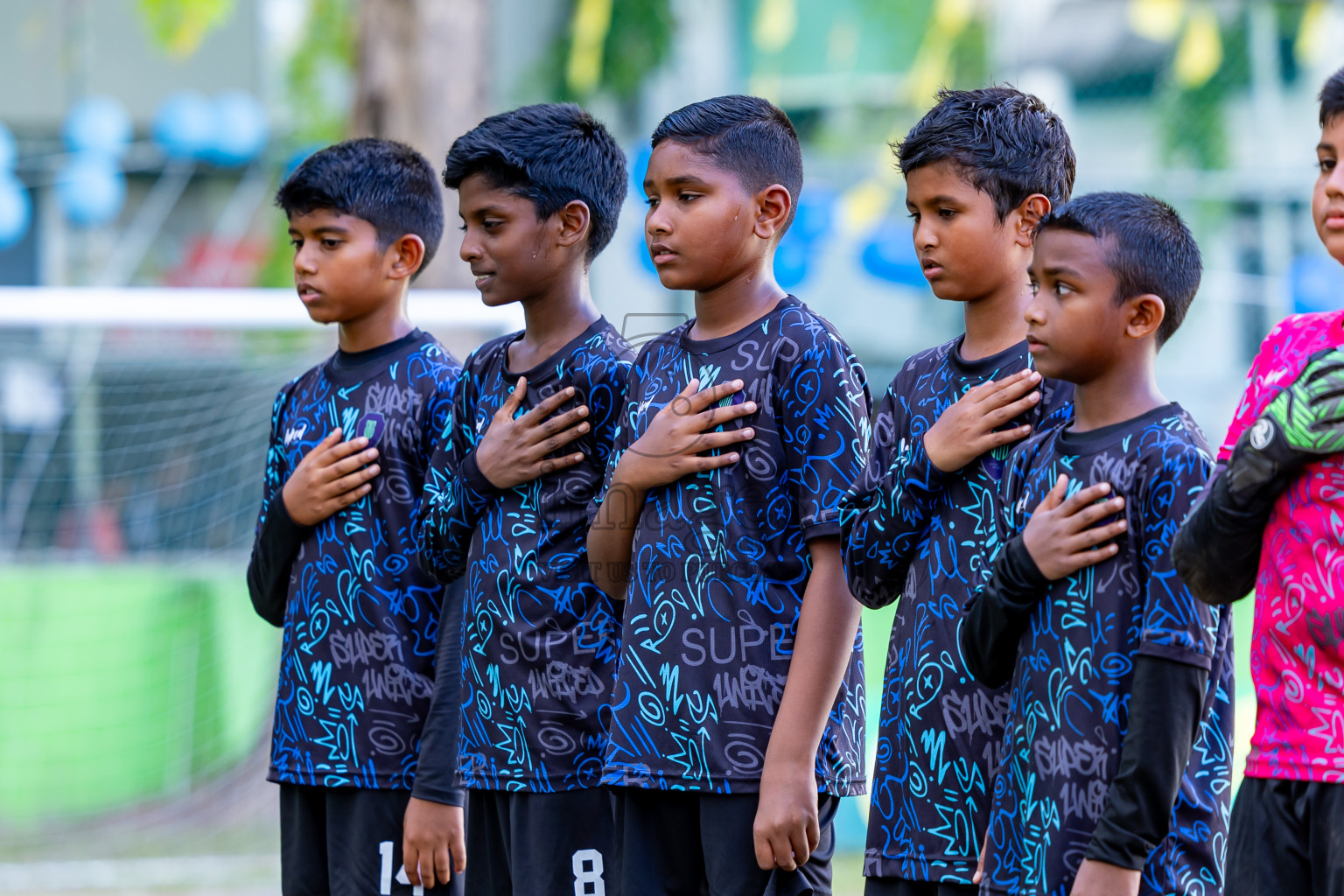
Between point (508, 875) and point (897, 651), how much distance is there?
787 millimetres

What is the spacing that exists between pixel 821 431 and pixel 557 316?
602 millimetres

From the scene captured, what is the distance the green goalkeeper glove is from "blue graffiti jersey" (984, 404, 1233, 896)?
0.55 ft

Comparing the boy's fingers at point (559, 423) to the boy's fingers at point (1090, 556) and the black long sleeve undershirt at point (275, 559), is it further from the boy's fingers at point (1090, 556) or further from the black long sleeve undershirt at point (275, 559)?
the boy's fingers at point (1090, 556)

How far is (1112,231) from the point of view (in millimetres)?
1953

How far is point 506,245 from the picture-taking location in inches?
100

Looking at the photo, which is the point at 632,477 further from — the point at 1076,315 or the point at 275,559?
the point at 275,559

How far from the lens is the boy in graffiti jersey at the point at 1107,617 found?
176cm

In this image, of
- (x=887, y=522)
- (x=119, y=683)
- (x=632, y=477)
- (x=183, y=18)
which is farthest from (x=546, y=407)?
(x=183, y=18)

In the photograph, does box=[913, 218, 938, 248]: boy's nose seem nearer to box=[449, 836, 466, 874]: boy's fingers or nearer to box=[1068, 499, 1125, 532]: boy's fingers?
box=[1068, 499, 1125, 532]: boy's fingers

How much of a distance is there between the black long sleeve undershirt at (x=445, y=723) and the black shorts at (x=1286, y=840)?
1.32m

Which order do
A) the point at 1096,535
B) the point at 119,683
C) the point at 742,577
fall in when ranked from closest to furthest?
1. the point at 1096,535
2. the point at 742,577
3. the point at 119,683

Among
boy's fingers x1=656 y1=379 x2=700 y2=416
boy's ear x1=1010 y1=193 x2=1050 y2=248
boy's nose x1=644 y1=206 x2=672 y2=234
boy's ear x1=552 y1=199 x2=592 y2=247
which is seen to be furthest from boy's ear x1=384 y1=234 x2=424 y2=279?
boy's ear x1=1010 y1=193 x2=1050 y2=248

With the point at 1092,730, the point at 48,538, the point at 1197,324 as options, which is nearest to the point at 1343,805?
the point at 1092,730

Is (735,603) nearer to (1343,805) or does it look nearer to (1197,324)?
(1343,805)
